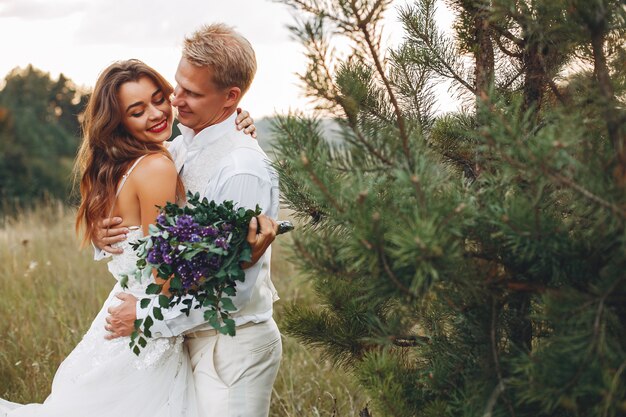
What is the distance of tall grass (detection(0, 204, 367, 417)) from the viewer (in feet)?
13.5

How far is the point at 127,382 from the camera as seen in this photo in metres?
2.85

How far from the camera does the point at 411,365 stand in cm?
227

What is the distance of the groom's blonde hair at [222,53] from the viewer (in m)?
2.79

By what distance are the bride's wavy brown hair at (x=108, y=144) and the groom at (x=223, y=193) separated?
8.2 inches

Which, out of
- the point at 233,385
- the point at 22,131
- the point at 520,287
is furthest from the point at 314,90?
the point at 22,131

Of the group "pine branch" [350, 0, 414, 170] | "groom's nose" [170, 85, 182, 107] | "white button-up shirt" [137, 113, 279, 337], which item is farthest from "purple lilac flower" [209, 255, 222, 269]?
"groom's nose" [170, 85, 182, 107]

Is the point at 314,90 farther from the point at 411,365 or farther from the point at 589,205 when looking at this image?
the point at 411,365

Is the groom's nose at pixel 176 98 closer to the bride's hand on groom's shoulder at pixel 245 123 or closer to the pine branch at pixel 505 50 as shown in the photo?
the bride's hand on groom's shoulder at pixel 245 123

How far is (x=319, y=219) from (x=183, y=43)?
3.72 ft

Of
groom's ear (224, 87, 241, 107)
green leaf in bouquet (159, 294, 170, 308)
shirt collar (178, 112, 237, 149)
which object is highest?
groom's ear (224, 87, 241, 107)

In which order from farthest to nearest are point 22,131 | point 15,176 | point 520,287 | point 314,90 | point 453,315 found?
point 22,131
point 15,176
point 453,315
point 314,90
point 520,287

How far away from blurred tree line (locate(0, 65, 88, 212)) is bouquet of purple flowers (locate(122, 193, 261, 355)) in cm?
1317

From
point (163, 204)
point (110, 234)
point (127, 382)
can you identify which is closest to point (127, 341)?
point (127, 382)

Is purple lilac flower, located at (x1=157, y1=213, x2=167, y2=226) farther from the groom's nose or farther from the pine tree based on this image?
the groom's nose
